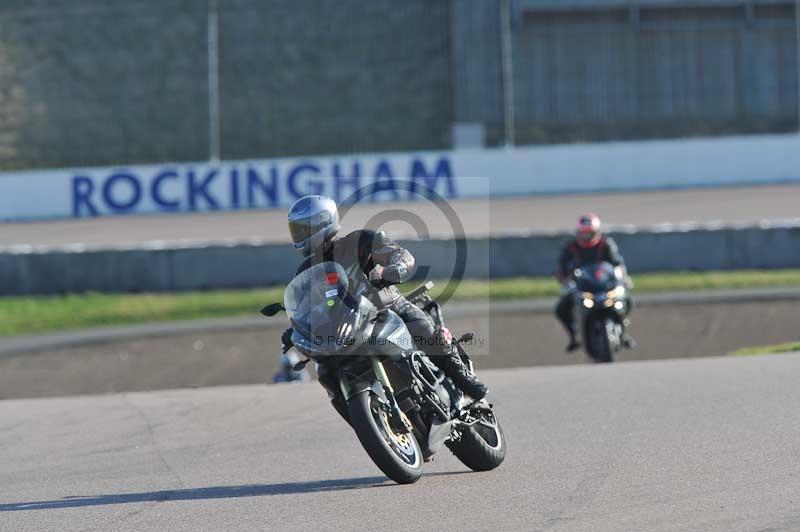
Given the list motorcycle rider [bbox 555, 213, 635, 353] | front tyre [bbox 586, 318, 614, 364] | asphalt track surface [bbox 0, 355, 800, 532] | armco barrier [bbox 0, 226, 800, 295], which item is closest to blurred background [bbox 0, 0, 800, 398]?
armco barrier [bbox 0, 226, 800, 295]

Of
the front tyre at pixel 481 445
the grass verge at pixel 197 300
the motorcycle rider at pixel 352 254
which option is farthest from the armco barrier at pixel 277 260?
the motorcycle rider at pixel 352 254

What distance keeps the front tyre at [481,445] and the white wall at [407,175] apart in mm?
21610

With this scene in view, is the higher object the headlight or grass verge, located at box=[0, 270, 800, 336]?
the headlight

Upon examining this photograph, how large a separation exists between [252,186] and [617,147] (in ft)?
27.0

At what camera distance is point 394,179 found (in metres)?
28.9

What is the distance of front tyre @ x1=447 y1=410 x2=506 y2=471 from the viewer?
6.80m

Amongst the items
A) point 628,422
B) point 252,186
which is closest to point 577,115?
point 252,186

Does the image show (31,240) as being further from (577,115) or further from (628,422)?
(628,422)

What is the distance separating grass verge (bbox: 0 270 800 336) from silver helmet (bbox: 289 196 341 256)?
42.7 feet

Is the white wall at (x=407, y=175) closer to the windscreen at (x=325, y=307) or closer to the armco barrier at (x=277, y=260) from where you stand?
the armco barrier at (x=277, y=260)

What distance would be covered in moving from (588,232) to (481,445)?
7.17 m

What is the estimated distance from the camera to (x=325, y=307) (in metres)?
6.22

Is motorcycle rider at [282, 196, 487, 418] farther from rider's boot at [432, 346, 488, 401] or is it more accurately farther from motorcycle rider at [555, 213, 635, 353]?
motorcycle rider at [555, 213, 635, 353]

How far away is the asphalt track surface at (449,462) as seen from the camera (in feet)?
19.1
